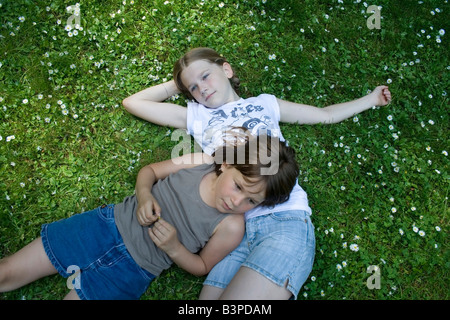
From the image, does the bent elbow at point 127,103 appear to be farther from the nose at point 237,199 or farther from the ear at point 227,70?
the nose at point 237,199

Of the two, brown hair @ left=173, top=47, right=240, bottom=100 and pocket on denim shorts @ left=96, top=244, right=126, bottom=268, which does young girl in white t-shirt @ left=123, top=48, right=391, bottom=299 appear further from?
pocket on denim shorts @ left=96, top=244, right=126, bottom=268

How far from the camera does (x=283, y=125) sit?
3881 millimetres

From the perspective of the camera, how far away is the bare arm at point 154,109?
364 centimetres

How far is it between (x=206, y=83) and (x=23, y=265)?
214 centimetres

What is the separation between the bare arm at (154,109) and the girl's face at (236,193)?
3.38 feet

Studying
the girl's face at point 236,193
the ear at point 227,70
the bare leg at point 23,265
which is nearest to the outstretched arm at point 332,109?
the ear at point 227,70

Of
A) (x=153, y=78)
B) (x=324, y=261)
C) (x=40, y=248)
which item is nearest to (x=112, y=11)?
(x=153, y=78)

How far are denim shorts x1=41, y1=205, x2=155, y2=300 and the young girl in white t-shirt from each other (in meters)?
0.60

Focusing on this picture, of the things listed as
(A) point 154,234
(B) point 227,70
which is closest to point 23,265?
(A) point 154,234

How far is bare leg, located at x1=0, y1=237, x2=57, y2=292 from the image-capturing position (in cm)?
294

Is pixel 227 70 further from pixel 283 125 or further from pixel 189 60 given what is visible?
pixel 283 125

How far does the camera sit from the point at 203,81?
3518 mm

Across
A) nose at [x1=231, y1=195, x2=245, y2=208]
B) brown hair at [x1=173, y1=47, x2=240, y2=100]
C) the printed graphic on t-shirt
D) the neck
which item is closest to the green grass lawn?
brown hair at [x1=173, y1=47, x2=240, y2=100]

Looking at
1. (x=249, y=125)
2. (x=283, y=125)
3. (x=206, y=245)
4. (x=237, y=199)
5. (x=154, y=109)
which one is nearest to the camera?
(x=237, y=199)
